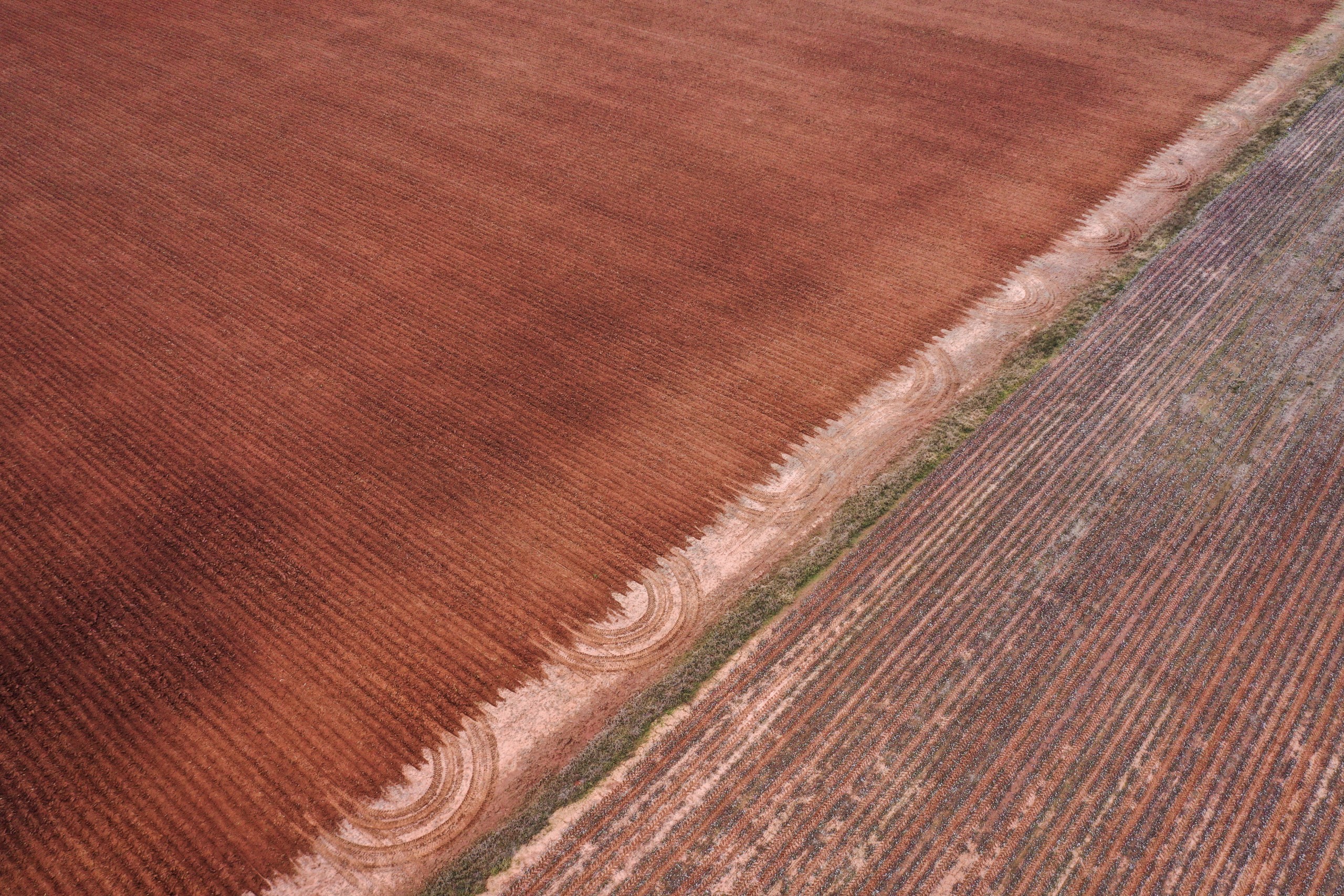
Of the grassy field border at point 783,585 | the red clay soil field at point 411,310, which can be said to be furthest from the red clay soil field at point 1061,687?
the red clay soil field at point 411,310

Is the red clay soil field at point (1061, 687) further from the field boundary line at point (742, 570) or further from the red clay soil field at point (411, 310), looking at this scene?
the red clay soil field at point (411, 310)

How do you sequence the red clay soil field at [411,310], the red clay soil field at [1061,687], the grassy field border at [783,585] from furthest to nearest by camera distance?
1. the red clay soil field at [411,310]
2. the grassy field border at [783,585]
3. the red clay soil field at [1061,687]

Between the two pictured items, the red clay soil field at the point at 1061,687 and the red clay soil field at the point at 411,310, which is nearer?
the red clay soil field at the point at 1061,687

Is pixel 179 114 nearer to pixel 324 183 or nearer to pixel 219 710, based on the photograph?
pixel 324 183

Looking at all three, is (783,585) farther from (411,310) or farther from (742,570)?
(411,310)

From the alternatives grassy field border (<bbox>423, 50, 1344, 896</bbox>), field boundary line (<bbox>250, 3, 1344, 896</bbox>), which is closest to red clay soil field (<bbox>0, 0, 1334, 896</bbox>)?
field boundary line (<bbox>250, 3, 1344, 896</bbox>)

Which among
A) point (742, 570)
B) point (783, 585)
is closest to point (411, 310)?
point (742, 570)

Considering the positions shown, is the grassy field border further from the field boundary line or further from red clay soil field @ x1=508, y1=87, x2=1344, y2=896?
red clay soil field @ x1=508, y1=87, x2=1344, y2=896

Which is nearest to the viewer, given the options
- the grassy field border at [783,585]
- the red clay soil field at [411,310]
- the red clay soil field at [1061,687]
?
the red clay soil field at [1061,687]
